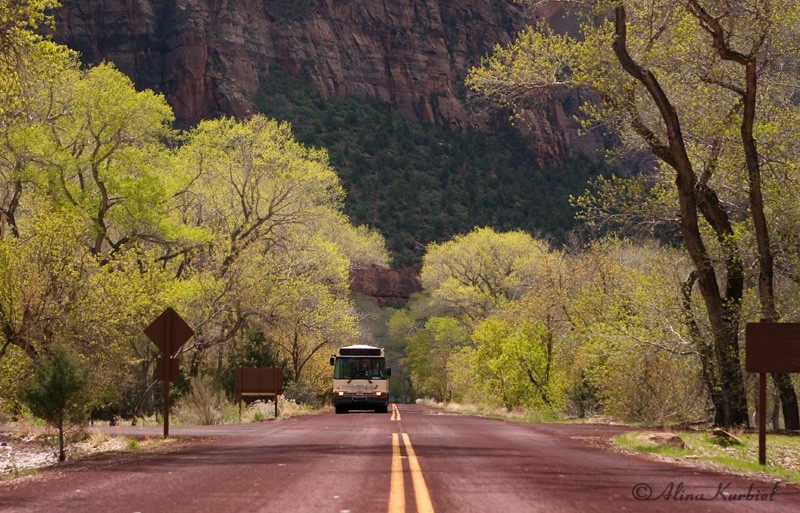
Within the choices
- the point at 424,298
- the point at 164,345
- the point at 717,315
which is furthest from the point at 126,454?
the point at 424,298

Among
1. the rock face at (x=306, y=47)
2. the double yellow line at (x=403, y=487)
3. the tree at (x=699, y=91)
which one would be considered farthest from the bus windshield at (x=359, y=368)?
the rock face at (x=306, y=47)

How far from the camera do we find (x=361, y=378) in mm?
38438

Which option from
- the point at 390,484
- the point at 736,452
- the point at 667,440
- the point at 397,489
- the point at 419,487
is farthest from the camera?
the point at 667,440

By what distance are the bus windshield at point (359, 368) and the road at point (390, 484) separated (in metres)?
23.0

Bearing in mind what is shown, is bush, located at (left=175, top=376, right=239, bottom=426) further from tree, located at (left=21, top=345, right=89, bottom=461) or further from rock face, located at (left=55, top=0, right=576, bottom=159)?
rock face, located at (left=55, top=0, right=576, bottom=159)

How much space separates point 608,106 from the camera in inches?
816

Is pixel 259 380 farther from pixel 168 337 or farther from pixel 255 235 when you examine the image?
pixel 168 337

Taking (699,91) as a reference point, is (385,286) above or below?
below

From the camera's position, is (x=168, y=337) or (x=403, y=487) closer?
(x=403, y=487)

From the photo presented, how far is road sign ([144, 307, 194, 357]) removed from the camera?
17828 millimetres

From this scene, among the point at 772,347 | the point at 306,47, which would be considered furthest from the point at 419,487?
the point at 306,47

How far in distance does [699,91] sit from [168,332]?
44.0 feet


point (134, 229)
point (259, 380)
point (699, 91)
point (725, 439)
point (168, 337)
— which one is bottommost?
point (725, 439)

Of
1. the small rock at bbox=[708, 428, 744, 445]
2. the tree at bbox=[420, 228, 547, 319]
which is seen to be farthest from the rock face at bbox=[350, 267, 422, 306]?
the small rock at bbox=[708, 428, 744, 445]
